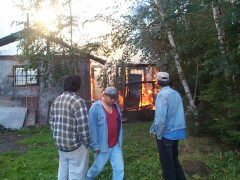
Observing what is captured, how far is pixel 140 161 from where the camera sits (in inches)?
217

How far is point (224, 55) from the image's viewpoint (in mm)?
5453

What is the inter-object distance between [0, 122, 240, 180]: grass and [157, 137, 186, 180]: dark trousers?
3.11ft

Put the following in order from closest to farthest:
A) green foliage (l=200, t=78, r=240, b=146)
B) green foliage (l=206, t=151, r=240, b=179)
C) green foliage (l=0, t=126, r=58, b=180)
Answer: green foliage (l=206, t=151, r=240, b=179) → green foliage (l=0, t=126, r=58, b=180) → green foliage (l=200, t=78, r=240, b=146)

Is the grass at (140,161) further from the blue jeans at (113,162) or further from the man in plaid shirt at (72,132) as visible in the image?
the man in plaid shirt at (72,132)

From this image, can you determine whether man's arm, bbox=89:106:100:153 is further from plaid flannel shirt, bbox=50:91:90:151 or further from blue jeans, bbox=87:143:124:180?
plaid flannel shirt, bbox=50:91:90:151

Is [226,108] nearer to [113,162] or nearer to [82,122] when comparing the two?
[113,162]

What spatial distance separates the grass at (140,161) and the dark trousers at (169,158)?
37.3 inches

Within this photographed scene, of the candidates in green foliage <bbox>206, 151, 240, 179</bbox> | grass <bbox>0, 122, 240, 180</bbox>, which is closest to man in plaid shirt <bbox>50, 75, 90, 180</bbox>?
grass <bbox>0, 122, 240, 180</bbox>

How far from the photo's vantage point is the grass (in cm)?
476

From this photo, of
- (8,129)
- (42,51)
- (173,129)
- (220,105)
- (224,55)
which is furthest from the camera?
(8,129)

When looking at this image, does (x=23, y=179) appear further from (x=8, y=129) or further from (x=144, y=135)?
(x=8, y=129)

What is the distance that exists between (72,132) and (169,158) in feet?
5.32

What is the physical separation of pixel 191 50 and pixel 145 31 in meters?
1.62

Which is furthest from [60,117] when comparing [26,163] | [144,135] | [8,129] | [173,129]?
[8,129]
